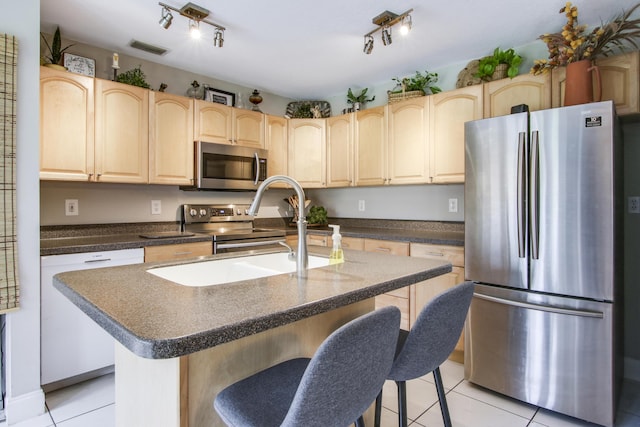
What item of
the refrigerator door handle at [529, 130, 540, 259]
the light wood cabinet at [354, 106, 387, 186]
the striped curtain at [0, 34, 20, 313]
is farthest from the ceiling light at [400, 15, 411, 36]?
the striped curtain at [0, 34, 20, 313]

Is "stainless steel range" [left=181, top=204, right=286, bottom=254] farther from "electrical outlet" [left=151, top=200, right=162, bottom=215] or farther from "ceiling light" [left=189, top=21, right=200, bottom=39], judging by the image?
"ceiling light" [left=189, top=21, right=200, bottom=39]

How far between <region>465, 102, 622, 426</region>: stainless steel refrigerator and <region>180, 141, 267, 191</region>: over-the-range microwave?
2.00 meters

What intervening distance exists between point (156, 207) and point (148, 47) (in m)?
1.32

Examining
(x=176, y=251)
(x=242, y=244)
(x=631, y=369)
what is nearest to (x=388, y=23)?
(x=242, y=244)

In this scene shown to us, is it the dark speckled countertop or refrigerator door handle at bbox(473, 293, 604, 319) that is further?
refrigerator door handle at bbox(473, 293, 604, 319)

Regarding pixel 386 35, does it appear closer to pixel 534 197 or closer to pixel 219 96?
pixel 534 197

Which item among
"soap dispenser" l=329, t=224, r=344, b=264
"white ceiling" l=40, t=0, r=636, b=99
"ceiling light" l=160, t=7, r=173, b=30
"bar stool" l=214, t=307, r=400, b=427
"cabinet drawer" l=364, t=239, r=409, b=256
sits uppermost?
"white ceiling" l=40, t=0, r=636, b=99

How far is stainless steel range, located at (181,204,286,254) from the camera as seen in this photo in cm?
311

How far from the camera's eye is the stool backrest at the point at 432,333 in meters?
1.20

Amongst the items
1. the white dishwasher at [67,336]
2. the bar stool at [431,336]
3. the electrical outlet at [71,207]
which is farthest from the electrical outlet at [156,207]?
the bar stool at [431,336]

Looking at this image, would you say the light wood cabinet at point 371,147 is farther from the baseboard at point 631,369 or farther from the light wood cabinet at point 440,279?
the baseboard at point 631,369

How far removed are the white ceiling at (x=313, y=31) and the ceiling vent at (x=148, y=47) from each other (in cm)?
5

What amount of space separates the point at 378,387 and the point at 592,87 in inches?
87.1

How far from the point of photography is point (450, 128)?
2.98 meters
